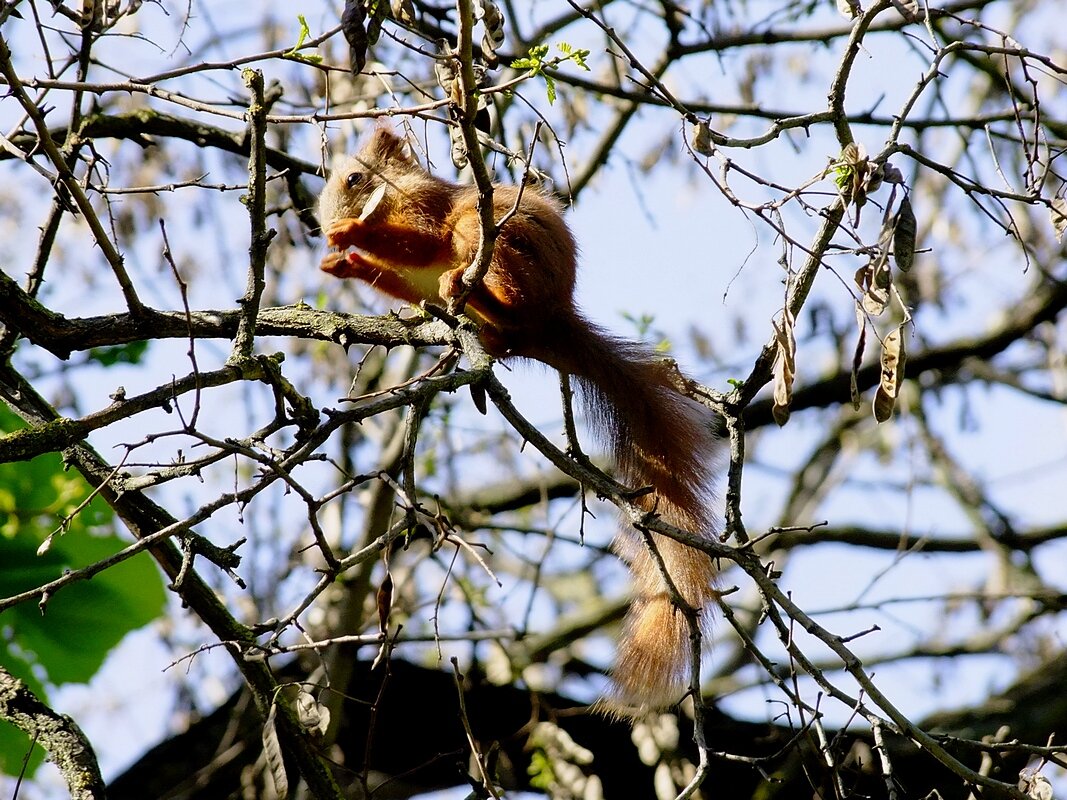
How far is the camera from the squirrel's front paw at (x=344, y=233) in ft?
11.1

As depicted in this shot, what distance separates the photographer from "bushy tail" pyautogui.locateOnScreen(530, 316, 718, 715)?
2.71m

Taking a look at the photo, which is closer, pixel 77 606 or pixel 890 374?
pixel 890 374

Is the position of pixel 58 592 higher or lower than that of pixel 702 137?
higher

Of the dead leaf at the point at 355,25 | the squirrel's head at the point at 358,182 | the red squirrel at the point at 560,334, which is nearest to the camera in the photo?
the dead leaf at the point at 355,25

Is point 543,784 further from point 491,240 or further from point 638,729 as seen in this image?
point 491,240

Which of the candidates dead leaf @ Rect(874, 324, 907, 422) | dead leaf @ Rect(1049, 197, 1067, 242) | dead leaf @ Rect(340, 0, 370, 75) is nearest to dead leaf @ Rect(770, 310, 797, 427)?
dead leaf @ Rect(874, 324, 907, 422)

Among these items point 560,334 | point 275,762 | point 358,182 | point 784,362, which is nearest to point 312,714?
point 275,762

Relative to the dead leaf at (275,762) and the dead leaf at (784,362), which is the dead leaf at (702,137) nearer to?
the dead leaf at (784,362)

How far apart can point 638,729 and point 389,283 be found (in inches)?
61.0

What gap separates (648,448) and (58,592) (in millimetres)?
1743

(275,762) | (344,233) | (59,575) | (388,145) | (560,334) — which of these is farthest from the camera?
(388,145)

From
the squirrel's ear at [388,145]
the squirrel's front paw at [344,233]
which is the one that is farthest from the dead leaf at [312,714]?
the squirrel's ear at [388,145]

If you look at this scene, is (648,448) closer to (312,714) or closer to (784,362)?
(784,362)

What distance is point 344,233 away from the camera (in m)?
3.41
